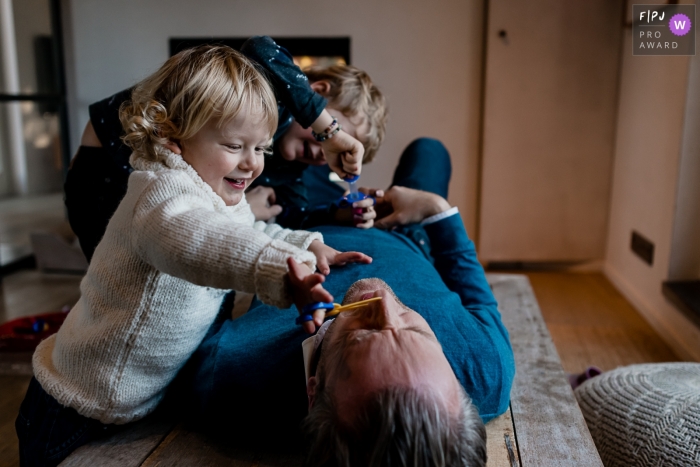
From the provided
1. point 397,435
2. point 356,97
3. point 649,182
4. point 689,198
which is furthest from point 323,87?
point 649,182

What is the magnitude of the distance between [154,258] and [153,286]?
0.12 metres

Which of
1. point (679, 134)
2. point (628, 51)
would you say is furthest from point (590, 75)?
point (679, 134)

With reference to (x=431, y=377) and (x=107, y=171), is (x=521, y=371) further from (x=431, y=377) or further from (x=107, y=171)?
(x=107, y=171)

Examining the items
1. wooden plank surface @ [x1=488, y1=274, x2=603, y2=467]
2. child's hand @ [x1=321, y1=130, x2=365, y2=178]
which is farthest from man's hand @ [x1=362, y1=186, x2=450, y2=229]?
wooden plank surface @ [x1=488, y1=274, x2=603, y2=467]

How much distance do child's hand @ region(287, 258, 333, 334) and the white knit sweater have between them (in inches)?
0.5

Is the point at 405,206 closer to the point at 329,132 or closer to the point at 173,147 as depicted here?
the point at 329,132

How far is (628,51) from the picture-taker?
312 cm

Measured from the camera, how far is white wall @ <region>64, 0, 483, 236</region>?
3.43 metres

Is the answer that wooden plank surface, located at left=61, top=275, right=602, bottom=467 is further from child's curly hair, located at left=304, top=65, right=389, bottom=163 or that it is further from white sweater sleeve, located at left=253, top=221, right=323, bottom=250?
child's curly hair, located at left=304, top=65, right=389, bottom=163

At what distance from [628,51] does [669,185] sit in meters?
1.05

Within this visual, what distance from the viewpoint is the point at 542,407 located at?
46.9 inches

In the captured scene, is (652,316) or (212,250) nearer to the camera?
(212,250)

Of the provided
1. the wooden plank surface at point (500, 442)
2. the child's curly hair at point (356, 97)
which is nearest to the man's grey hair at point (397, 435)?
the wooden plank surface at point (500, 442)

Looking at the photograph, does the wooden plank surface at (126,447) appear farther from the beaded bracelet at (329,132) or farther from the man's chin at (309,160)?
the man's chin at (309,160)
